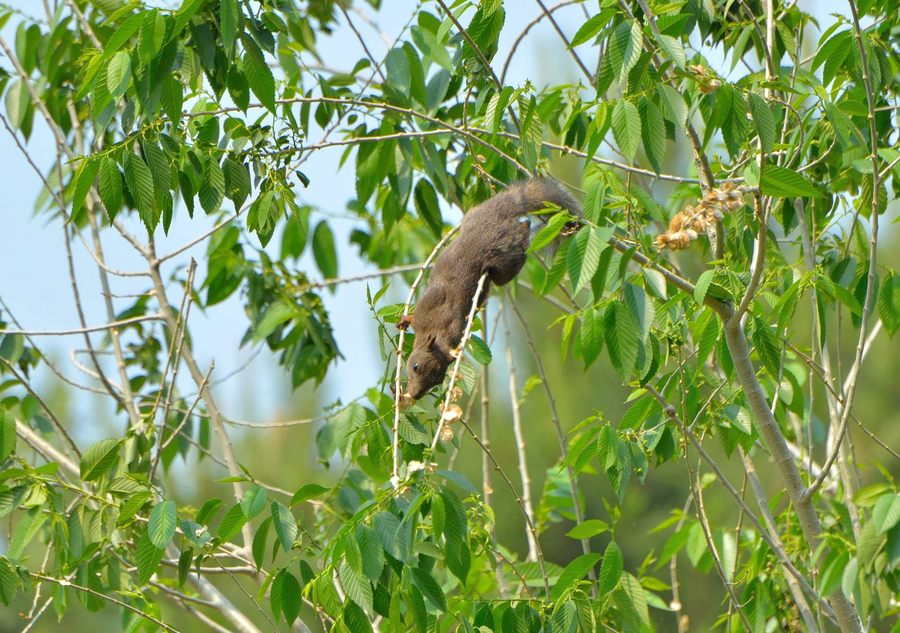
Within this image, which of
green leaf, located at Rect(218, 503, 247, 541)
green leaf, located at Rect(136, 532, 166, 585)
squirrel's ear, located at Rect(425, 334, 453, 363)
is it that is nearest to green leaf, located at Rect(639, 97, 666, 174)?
green leaf, located at Rect(218, 503, 247, 541)

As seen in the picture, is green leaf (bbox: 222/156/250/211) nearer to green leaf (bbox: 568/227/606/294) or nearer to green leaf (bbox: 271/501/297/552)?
green leaf (bbox: 271/501/297/552)

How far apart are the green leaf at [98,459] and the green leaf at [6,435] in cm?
29

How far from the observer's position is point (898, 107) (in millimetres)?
3213

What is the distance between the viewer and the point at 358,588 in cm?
220

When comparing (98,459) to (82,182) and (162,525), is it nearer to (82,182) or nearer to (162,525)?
(162,525)

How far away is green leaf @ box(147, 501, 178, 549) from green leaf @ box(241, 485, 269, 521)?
0.20 meters

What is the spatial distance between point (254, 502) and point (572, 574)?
835mm

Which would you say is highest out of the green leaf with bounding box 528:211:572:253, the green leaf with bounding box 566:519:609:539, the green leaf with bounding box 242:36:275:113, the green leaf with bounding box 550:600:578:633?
the green leaf with bounding box 242:36:275:113

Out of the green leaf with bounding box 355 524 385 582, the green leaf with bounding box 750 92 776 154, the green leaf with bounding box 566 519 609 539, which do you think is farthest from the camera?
the green leaf with bounding box 566 519 609 539

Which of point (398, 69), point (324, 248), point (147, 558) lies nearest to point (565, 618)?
point (147, 558)

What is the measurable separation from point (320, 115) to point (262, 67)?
123cm

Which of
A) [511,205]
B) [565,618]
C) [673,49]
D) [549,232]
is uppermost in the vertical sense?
[511,205]

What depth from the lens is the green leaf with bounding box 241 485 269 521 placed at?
2.54 m

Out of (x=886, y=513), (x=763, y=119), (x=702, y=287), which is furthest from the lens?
(x=763, y=119)
